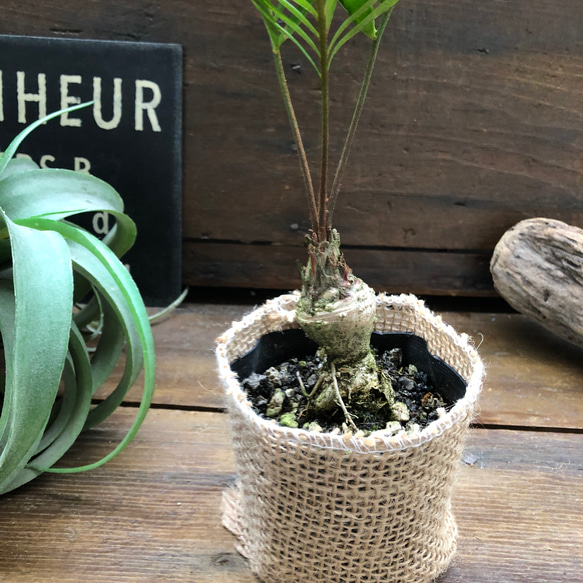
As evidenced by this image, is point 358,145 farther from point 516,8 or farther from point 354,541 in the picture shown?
point 354,541

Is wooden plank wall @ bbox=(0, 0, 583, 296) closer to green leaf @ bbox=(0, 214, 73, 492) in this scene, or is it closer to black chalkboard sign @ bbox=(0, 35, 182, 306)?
black chalkboard sign @ bbox=(0, 35, 182, 306)

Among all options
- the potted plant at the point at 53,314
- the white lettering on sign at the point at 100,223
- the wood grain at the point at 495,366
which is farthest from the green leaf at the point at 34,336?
the white lettering on sign at the point at 100,223

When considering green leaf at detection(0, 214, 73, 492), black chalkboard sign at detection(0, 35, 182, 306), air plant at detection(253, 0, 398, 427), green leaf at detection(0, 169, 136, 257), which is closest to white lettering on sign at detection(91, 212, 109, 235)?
black chalkboard sign at detection(0, 35, 182, 306)

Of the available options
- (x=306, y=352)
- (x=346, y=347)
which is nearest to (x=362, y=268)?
(x=306, y=352)

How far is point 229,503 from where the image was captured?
1.78ft

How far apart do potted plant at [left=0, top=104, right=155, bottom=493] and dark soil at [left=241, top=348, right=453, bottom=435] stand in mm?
109

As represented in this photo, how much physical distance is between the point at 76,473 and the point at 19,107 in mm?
515

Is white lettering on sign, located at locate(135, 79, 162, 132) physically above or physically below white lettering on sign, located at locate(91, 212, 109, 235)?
above

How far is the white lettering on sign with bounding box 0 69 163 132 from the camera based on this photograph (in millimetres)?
761

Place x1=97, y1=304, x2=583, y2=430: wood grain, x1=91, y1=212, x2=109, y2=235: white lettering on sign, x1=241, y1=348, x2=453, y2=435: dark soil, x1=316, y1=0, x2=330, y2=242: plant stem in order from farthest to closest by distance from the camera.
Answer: x1=91, y1=212, x2=109, y2=235: white lettering on sign → x1=97, y1=304, x2=583, y2=430: wood grain → x1=241, y1=348, x2=453, y2=435: dark soil → x1=316, y1=0, x2=330, y2=242: plant stem

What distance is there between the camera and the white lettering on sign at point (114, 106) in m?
0.76

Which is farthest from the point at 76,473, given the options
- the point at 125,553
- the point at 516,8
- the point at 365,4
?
the point at 516,8

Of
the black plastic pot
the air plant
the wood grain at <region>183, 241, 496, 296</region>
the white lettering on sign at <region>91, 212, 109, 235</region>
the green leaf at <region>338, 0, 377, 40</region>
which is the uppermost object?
the green leaf at <region>338, 0, 377, 40</region>

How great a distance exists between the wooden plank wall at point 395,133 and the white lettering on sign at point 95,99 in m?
0.05
